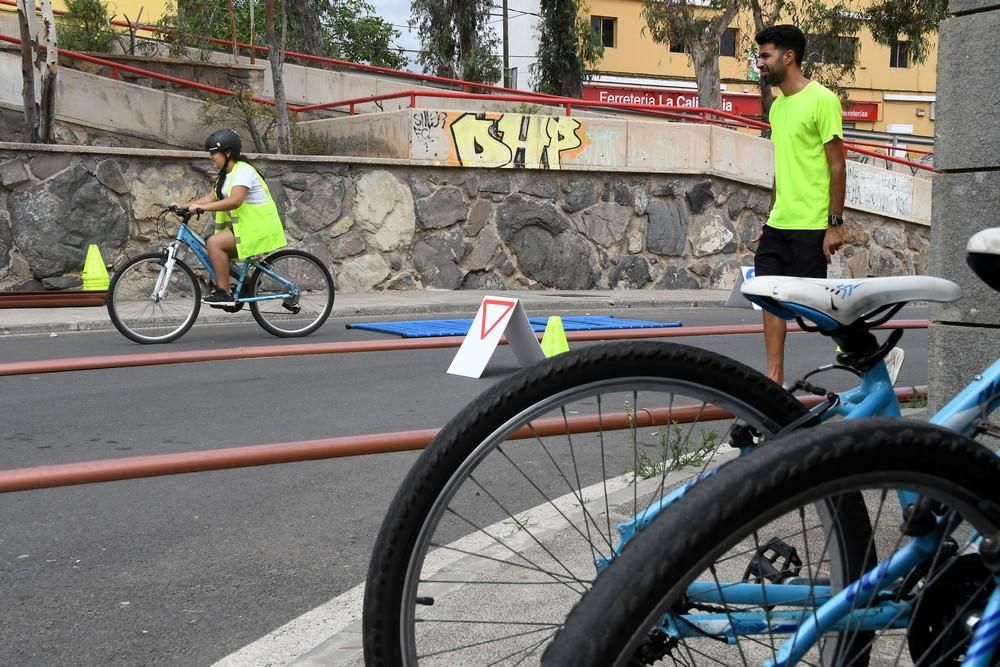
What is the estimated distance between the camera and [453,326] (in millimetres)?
12094

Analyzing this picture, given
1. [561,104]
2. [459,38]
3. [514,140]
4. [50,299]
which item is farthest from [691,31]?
[50,299]

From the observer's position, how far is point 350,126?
19094 millimetres

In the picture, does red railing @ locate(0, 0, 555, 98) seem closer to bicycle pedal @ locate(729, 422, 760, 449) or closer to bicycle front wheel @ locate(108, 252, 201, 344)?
bicycle front wheel @ locate(108, 252, 201, 344)

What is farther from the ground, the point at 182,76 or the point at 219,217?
the point at 182,76

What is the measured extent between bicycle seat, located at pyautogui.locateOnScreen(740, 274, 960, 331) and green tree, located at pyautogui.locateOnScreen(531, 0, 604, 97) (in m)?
38.2

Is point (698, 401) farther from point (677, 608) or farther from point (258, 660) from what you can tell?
point (258, 660)

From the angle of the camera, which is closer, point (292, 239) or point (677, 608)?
point (677, 608)

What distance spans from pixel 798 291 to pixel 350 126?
686 inches

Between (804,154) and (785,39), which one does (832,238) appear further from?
(785,39)

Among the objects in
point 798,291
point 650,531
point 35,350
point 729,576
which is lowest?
point 35,350

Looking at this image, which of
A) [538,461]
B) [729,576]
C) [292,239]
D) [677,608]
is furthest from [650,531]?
[292,239]

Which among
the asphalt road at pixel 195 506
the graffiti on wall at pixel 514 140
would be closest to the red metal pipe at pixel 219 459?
the asphalt road at pixel 195 506

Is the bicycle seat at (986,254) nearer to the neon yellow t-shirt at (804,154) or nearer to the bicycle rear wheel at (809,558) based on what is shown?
the bicycle rear wheel at (809,558)

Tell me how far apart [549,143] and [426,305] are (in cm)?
481
